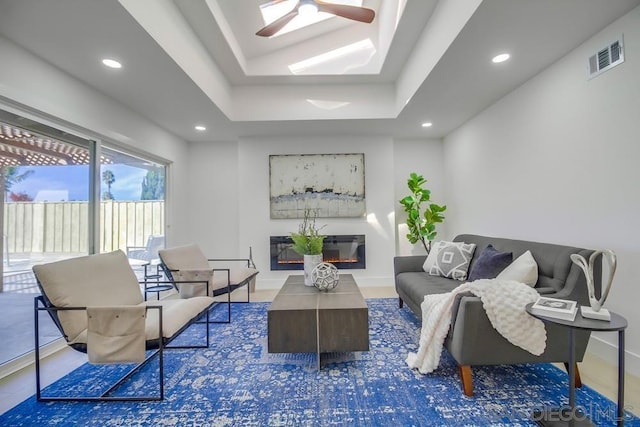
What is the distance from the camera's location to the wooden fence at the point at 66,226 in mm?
2514

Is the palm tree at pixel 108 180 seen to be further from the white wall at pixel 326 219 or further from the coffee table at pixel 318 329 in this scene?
the coffee table at pixel 318 329

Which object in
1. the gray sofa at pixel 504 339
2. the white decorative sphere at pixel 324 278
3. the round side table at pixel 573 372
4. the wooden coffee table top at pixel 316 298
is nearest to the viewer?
the round side table at pixel 573 372

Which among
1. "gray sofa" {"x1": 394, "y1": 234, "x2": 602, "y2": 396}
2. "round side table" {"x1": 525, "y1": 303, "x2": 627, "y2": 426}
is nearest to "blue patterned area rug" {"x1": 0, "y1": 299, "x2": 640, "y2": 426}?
"round side table" {"x1": 525, "y1": 303, "x2": 627, "y2": 426}

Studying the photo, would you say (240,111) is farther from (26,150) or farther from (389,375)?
(389,375)

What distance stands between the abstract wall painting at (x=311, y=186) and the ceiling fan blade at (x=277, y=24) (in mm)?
2293

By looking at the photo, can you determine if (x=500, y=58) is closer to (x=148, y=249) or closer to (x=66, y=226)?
(x=66, y=226)

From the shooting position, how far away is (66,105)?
2.76 m

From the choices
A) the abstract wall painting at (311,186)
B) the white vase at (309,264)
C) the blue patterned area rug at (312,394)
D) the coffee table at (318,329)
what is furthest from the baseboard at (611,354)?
the abstract wall painting at (311,186)

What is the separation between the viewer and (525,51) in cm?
257

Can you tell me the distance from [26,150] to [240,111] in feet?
7.70

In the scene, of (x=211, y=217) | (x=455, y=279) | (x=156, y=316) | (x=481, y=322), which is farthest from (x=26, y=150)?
(x=455, y=279)

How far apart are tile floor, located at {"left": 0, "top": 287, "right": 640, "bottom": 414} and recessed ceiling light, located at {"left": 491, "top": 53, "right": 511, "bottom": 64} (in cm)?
259

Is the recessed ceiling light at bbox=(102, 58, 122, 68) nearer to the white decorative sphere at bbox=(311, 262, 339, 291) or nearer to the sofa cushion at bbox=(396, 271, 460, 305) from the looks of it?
the white decorative sphere at bbox=(311, 262, 339, 291)

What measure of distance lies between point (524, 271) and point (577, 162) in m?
1.16
